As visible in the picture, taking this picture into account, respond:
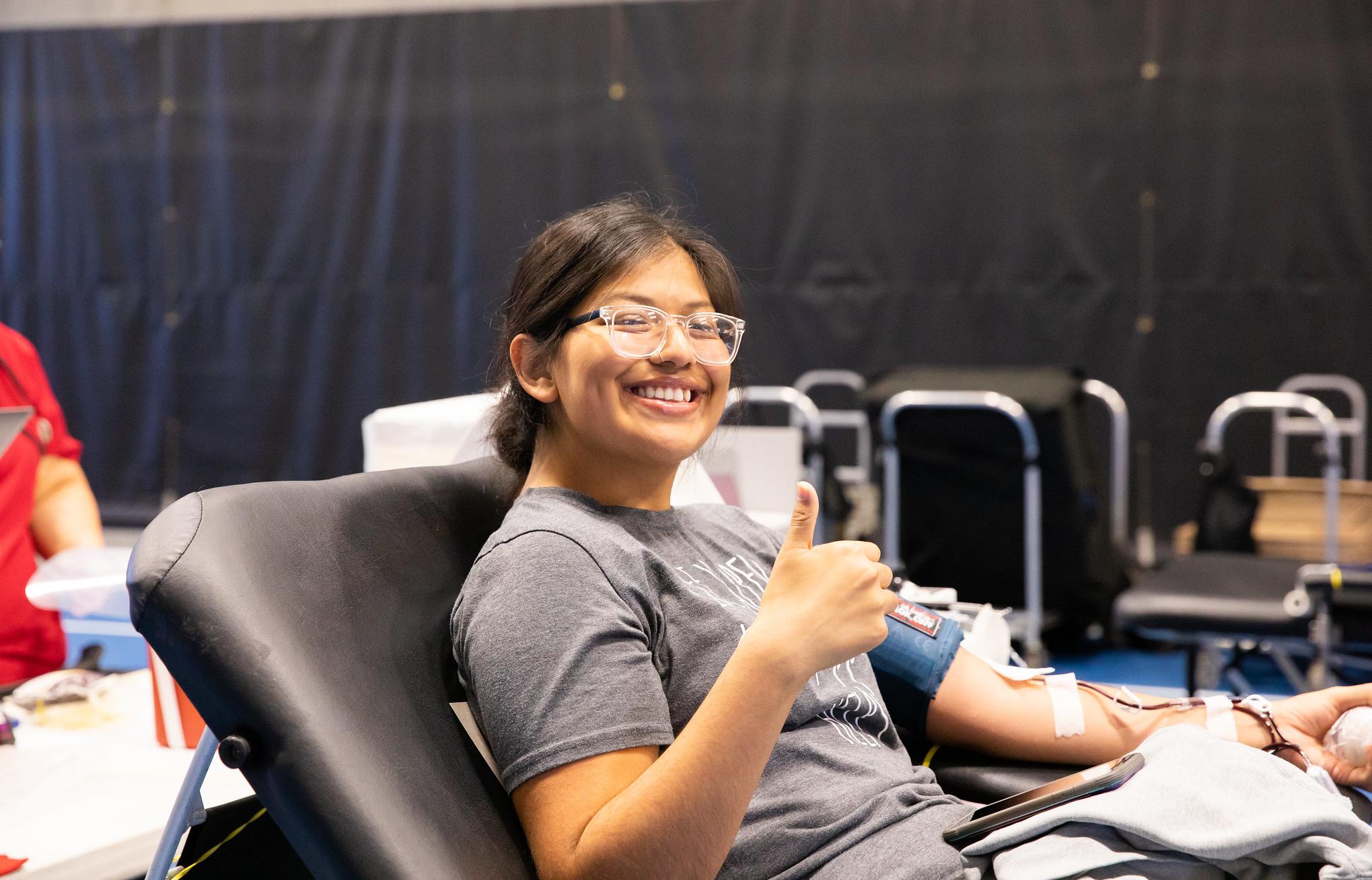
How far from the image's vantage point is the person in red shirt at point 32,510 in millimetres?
1925

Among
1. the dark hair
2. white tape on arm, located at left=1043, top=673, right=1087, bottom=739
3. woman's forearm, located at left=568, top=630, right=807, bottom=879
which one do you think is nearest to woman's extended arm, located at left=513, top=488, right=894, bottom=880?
woman's forearm, located at left=568, top=630, right=807, bottom=879

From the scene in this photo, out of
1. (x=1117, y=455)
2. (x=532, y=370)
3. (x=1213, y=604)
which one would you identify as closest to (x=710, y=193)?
(x=1117, y=455)

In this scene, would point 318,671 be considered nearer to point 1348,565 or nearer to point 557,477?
point 557,477

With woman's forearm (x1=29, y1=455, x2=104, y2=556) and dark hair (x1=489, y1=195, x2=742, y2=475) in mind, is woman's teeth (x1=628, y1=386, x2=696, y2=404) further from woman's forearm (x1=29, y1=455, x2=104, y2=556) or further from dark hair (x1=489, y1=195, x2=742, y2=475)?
woman's forearm (x1=29, y1=455, x2=104, y2=556)

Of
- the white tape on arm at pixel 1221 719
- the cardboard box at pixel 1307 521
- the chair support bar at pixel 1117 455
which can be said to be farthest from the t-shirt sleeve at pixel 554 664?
the cardboard box at pixel 1307 521

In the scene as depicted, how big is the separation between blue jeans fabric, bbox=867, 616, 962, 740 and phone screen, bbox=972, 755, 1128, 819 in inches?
9.1

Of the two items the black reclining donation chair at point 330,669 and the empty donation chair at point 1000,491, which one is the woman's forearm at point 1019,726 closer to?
the black reclining donation chair at point 330,669

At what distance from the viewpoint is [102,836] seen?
115 centimetres

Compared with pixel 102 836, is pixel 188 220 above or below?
above

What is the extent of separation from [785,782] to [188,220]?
19.4ft

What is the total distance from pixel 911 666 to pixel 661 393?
438 millimetres

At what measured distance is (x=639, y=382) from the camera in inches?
47.6

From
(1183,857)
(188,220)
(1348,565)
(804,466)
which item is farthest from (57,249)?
(1183,857)

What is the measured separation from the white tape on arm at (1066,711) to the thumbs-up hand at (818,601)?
47 cm
